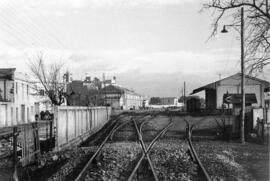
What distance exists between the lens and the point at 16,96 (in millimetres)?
60938

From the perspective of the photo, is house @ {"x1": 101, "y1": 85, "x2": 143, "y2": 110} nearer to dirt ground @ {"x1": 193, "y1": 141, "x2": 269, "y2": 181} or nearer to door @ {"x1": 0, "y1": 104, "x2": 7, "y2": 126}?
door @ {"x1": 0, "y1": 104, "x2": 7, "y2": 126}

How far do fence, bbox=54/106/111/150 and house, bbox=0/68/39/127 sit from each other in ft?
84.7

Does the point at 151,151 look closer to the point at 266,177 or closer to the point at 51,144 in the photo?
the point at 266,177

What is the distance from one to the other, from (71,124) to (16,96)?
4193cm

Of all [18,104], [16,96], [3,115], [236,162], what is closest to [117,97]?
[16,96]

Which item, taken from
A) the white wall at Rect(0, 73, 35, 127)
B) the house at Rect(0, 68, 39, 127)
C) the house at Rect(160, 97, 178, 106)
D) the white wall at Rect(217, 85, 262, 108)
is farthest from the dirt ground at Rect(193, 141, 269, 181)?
the house at Rect(160, 97, 178, 106)

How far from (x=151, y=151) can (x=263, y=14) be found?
23.4ft

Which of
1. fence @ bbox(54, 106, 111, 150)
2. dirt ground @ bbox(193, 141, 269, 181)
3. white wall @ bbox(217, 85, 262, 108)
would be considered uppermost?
white wall @ bbox(217, 85, 262, 108)

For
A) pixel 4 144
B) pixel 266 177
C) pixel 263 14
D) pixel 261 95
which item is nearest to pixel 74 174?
pixel 266 177

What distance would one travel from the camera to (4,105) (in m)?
50.1

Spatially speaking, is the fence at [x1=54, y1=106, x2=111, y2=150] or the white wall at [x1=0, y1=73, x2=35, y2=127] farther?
the white wall at [x1=0, y1=73, x2=35, y2=127]

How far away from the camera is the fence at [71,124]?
17.9 m

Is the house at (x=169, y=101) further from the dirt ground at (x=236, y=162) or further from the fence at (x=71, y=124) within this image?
the dirt ground at (x=236, y=162)

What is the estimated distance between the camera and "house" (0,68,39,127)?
55800 mm
